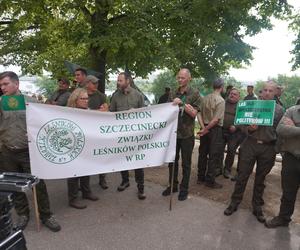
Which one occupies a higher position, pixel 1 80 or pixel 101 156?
pixel 1 80

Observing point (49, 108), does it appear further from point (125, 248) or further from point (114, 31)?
point (114, 31)

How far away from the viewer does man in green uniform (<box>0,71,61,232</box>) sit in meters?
4.22

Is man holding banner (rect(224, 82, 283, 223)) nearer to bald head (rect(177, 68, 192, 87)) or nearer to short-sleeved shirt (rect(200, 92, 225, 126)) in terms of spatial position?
bald head (rect(177, 68, 192, 87))

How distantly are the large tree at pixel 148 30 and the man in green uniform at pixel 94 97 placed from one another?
56.8 inches

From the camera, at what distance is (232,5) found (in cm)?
744

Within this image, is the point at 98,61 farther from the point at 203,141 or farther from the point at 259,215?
the point at 259,215

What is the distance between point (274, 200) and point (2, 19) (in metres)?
10.9

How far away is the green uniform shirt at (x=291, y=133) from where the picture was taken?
4133 millimetres

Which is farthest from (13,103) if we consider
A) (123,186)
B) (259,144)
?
(259,144)

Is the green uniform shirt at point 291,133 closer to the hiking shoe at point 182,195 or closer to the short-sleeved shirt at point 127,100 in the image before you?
the hiking shoe at point 182,195

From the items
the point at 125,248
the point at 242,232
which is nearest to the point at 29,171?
the point at 125,248

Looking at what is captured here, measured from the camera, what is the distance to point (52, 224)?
4398 mm

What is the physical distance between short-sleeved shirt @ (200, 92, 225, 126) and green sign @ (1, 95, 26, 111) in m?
3.28

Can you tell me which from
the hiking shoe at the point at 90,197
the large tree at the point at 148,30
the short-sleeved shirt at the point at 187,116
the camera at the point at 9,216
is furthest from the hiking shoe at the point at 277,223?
the large tree at the point at 148,30
